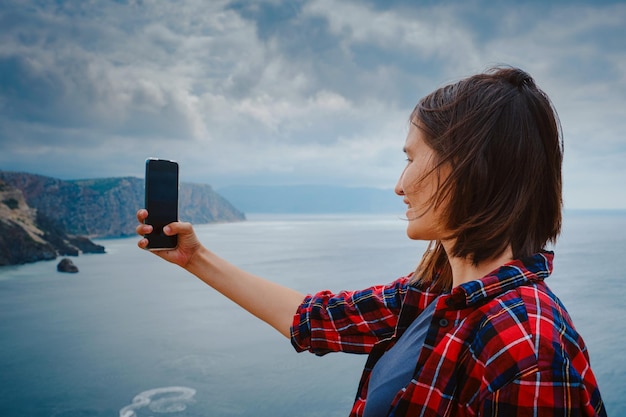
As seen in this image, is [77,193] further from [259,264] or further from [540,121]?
[540,121]

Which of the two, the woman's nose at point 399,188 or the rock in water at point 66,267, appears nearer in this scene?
the woman's nose at point 399,188

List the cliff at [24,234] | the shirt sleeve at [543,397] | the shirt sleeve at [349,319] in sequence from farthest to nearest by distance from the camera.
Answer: the cliff at [24,234], the shirt sleeve at [349,319], the shirt sleeve at [543,397]

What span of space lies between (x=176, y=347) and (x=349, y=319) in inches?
784

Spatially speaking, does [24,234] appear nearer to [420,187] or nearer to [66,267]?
[66,267]

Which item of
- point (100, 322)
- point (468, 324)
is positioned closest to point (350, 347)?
point (468, 324)

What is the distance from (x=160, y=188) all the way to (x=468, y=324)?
936 millimetres

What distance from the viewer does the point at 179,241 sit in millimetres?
1438

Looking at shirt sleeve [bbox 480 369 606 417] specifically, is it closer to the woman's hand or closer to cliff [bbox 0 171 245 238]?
the woman's hand

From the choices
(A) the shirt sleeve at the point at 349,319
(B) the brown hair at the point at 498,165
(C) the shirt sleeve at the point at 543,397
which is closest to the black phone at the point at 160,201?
(A) the shirt sleeve at the point at 349,319

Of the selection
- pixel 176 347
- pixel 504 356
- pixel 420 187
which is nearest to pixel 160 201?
pixel 420 187

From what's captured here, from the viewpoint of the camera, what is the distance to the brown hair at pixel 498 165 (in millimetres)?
909

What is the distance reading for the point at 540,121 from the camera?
0.92 meters

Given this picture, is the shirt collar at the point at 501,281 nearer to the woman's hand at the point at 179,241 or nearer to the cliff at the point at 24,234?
the woman's hand at the point at 179,241

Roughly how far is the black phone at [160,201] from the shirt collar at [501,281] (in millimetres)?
851
